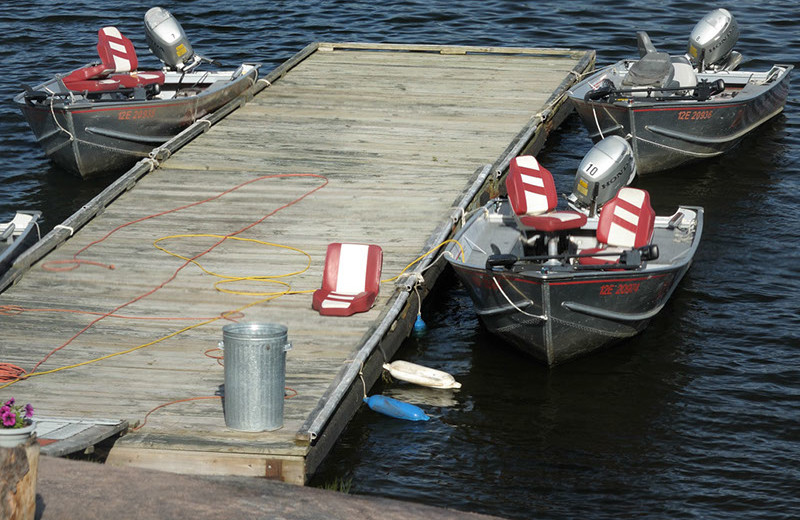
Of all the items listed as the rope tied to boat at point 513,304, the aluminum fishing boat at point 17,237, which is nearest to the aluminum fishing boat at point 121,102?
the aluminum fishing boat at point 17,237

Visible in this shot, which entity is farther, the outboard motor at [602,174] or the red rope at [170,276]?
the outboard motor at [602,174]

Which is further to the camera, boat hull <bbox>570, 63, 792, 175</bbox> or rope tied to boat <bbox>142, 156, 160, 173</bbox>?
boat hull <bbox>570, 63, 792, 175</bbox>

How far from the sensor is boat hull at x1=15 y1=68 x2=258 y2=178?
17.1m

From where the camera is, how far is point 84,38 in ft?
85.5

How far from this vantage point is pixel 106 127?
1734 centimetres

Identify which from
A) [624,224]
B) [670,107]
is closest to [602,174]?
[624,224]

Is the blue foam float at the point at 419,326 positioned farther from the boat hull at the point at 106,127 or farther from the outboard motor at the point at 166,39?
the outboard motor at the point at 166,39

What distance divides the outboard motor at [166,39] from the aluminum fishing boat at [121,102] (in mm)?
16

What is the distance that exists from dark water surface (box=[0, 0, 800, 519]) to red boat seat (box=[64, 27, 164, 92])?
1.56 meters

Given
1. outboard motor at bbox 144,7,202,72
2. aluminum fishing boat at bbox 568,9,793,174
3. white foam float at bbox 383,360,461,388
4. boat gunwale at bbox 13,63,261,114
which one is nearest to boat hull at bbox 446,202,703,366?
white foam float at bbox 383,360,461,388

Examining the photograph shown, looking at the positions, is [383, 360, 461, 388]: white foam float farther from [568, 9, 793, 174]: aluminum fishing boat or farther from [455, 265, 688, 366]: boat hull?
[568, 9, 793, 174]: aluminum fishing boat

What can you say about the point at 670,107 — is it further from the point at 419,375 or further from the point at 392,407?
the point at 392,407

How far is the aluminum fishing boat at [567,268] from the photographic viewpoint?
37.6ft

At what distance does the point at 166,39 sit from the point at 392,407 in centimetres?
1014
